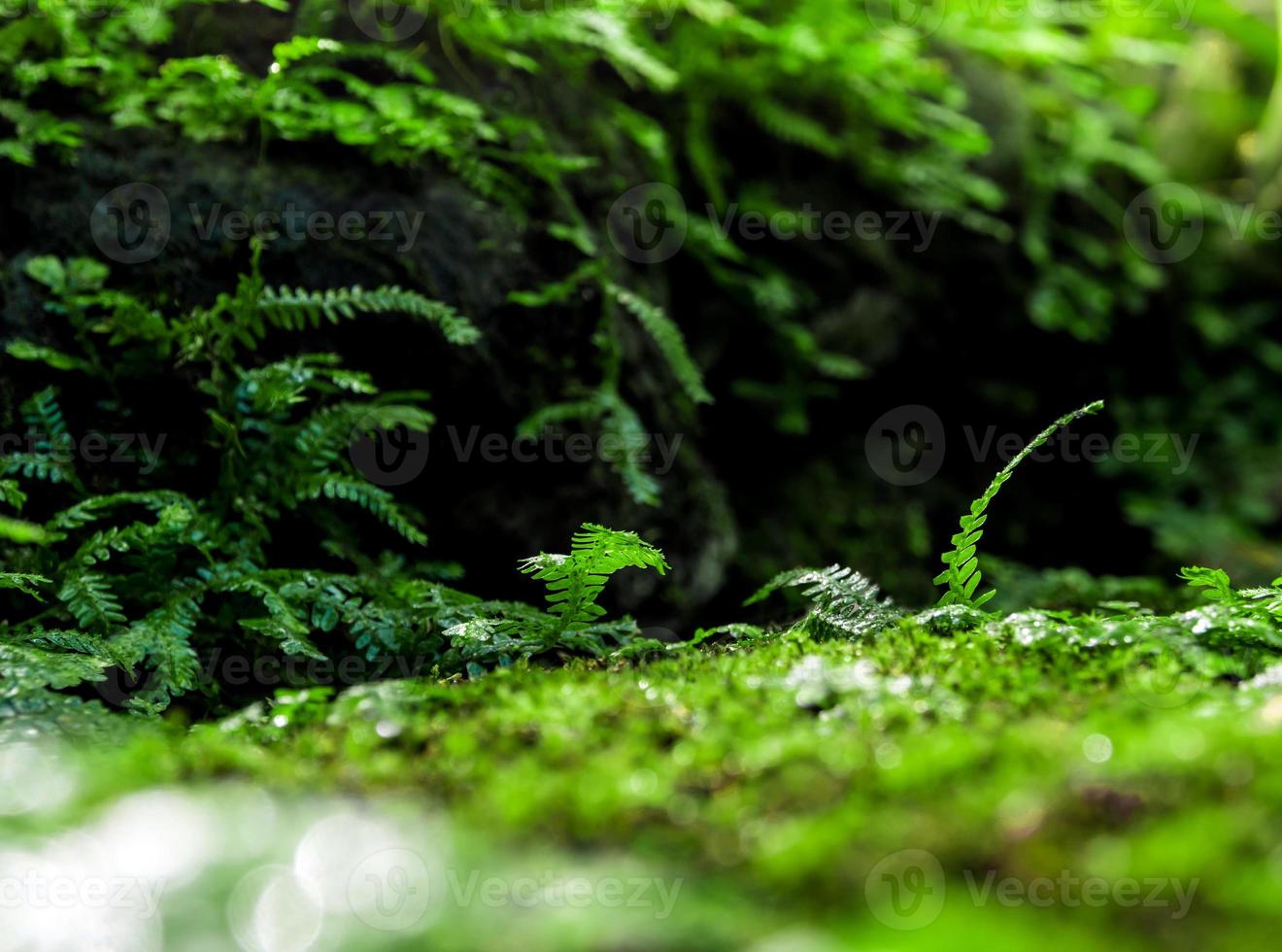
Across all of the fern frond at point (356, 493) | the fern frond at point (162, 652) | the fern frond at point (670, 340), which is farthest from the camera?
the fern frond at point (670, 340)

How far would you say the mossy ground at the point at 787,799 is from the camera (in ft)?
3.43

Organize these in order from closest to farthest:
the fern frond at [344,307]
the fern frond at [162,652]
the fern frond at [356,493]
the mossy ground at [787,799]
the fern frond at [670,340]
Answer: the mossy ground at [787,799]
the fern frond at [162,652]
the fern frond at [356,493]
the fern frond at [344,307]
the fern frond at [670,340]

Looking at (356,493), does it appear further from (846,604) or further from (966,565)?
(966,565)

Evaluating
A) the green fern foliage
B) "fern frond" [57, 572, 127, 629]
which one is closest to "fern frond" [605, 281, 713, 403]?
the green fern foliage

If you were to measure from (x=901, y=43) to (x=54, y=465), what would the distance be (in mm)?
4683

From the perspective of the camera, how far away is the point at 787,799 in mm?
1299

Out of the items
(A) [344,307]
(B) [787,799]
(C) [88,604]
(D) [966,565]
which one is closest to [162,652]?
(C) [88,604]

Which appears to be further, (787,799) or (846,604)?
(846,604)

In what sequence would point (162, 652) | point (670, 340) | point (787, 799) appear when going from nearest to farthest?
1. point (787, 799)
2. point (162, 652)
3. point (670, 340)

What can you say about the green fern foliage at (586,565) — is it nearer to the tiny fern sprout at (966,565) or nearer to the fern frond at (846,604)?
the fern frond at (846,604)

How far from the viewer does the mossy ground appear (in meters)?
1.05

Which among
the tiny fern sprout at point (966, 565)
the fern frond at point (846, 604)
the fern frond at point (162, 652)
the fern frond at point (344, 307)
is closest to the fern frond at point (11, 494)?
the fern frond at point (162, 652)

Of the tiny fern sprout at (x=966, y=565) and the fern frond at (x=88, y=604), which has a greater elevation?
the tiny fern sprout at (x=966, y=565)

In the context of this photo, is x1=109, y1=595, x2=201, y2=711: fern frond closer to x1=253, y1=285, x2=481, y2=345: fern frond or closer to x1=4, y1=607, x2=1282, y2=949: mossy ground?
x1=4, y1=607, x2=1282, y2=949: mossy ground
